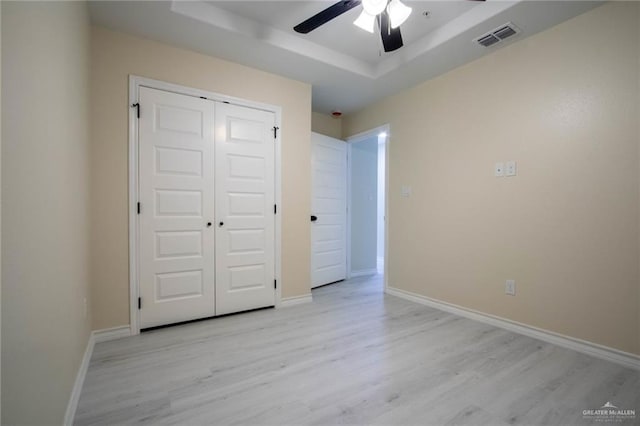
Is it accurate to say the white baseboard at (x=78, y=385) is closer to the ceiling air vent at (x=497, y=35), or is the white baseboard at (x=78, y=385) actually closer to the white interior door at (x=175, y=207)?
the white interior door at (x=175, y=207)

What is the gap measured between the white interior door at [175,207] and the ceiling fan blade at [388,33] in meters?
1.67

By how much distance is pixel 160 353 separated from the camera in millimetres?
2168

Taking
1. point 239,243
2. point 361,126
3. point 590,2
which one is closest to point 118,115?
point 239,243

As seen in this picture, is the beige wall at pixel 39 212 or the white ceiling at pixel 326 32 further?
the white ceiling at pixel 326 32

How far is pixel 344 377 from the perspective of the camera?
184 centimetres

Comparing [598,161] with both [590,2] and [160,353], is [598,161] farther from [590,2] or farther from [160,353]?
[160,353]

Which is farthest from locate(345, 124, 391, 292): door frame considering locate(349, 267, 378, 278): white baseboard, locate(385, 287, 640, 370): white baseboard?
locate(385, 287, 640, 370): white baseboard

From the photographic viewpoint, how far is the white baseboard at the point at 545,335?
2017 millimetres

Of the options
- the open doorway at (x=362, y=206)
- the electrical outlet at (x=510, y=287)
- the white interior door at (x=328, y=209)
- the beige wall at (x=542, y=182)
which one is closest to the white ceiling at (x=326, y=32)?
the beige wall at (x=542, y=182)

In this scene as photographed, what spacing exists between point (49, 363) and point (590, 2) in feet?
12.1

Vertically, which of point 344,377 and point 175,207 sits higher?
point 175,207

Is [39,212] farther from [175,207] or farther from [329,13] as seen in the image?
[329,13]

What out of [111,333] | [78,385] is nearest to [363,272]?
[111,333]

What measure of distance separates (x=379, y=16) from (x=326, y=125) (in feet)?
8.26
